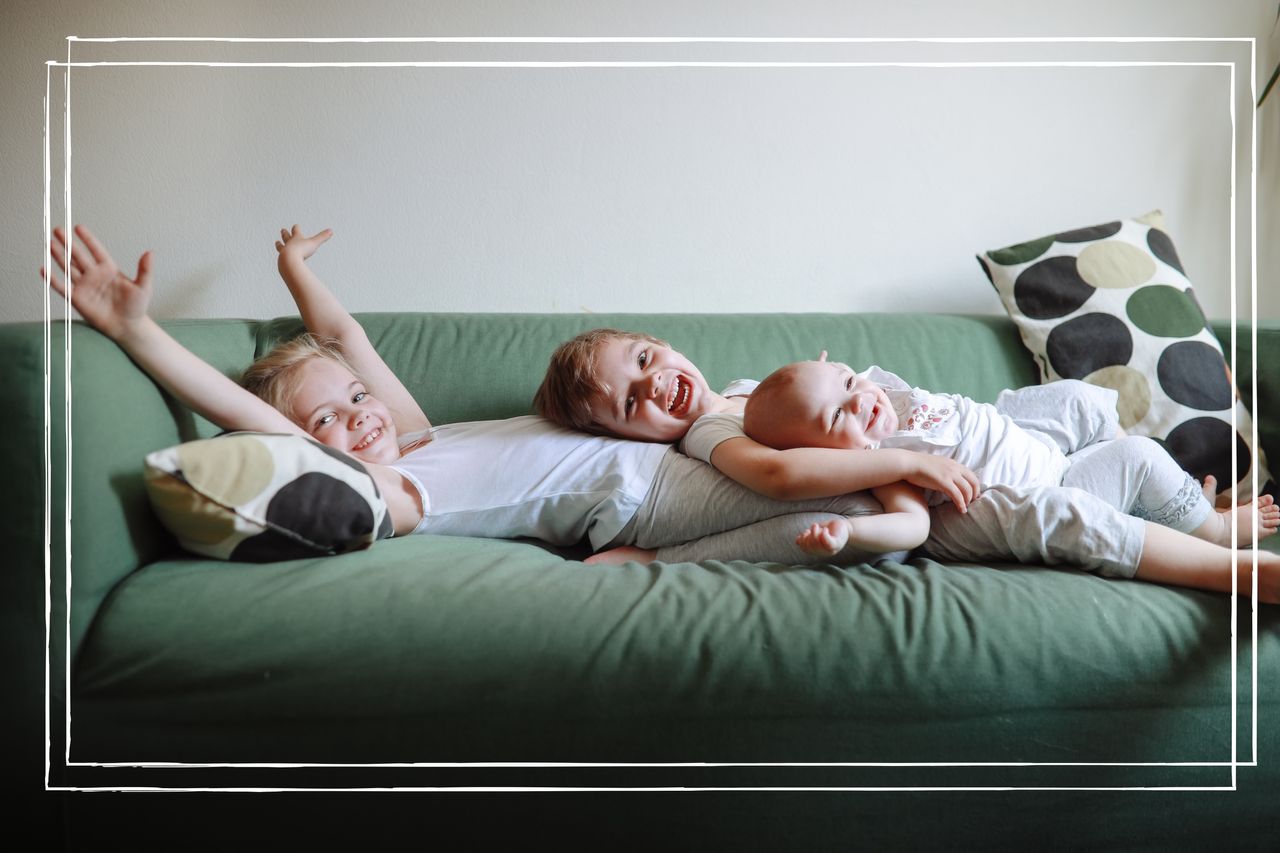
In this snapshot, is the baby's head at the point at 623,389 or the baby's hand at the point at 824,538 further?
the baby's head at the point at 623,389

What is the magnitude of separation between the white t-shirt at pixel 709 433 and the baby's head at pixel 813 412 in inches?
1.0

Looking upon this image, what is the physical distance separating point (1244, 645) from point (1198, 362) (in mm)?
756

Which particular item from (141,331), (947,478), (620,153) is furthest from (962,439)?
(141,331)

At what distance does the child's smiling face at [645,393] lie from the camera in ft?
4.49

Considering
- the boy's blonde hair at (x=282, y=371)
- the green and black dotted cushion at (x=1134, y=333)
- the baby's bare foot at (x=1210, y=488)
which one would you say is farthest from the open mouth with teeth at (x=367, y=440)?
the baby's bare foot at (x=1210, y=488)

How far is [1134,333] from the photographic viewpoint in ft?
5.30

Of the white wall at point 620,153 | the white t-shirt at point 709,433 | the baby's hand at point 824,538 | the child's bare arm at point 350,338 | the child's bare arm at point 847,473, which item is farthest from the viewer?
the white wall at point 620,153

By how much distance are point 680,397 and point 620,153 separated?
0.71 metres

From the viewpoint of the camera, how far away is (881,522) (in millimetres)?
1124

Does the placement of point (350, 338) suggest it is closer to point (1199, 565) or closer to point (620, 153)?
point (620, 153)

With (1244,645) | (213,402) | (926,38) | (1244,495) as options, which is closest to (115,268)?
(213,402)

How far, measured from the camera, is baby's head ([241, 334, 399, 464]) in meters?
1.33

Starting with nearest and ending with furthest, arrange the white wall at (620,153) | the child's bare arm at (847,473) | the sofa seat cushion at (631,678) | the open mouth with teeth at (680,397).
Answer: the sofa seat cushion at (631,678) < the child's bare arm at (847,473) < the open mouth with teeth at (680,397) < the white wall at (620,153)

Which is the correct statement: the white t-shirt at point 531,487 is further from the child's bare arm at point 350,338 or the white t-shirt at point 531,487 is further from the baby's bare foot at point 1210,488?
the baby's bare foot at point 1210,488
